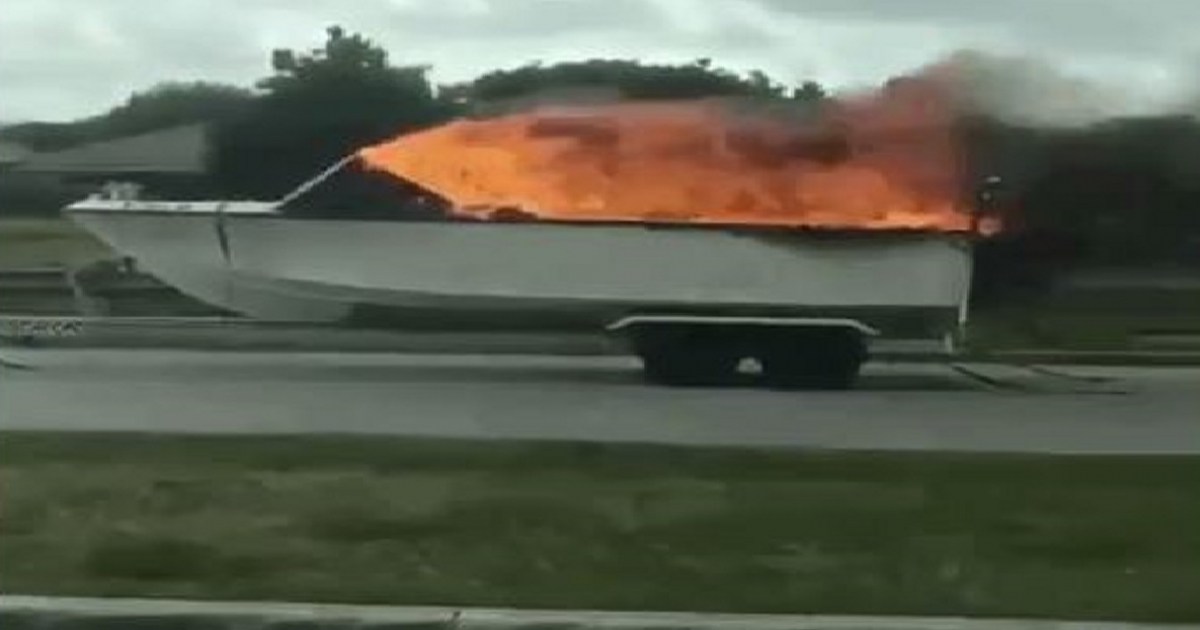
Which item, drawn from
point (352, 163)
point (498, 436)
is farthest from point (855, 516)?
point (352, 163)

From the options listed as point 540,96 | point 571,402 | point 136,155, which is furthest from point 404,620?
point 136,155

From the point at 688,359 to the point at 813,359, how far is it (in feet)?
1.77

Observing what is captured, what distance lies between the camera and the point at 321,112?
11.9 m

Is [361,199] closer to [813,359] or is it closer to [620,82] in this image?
[620,82]

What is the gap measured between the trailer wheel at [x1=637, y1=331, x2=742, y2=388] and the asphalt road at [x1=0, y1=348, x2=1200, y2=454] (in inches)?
2.3

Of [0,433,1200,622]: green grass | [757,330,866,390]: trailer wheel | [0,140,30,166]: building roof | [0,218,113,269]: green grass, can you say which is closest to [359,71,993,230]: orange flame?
[757,330,866,390]: trailer wheel

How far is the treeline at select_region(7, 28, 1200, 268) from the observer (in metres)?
11.6

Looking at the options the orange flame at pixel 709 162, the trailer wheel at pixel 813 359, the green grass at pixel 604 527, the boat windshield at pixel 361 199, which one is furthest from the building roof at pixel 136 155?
the trailer wheel at pixel 813 359

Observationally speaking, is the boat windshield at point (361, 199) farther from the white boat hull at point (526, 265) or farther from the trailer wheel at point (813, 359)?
the trailer wheel at point (813, 359)

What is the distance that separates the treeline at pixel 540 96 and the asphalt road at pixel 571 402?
0.73 meters

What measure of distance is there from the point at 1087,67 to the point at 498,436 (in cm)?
280

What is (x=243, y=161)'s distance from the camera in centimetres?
1209

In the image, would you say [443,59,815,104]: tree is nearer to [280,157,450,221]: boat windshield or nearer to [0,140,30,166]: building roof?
[280,157,450,221]: boat windshield

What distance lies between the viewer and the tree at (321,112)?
11688 mm
